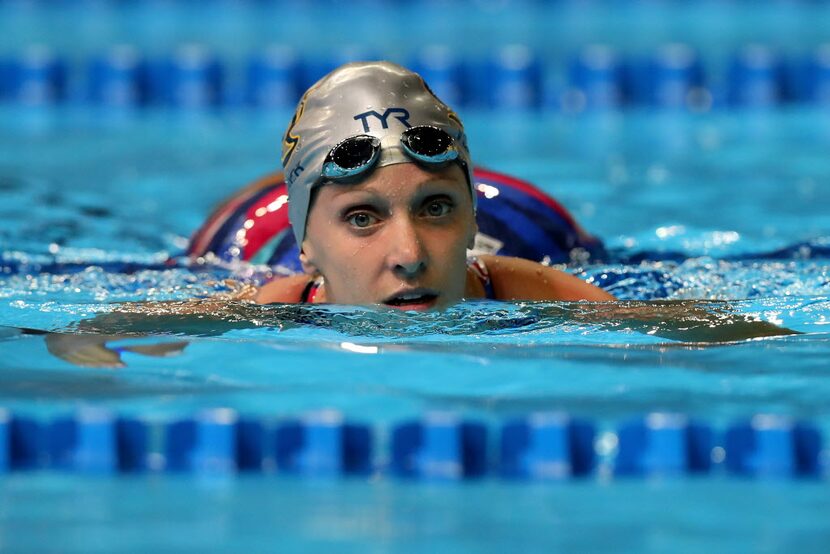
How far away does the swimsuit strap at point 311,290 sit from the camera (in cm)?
356

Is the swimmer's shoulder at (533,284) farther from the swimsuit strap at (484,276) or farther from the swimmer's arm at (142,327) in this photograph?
the swimmer's arm at (142,327)

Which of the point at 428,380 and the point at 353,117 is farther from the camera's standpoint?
the point at 353,117

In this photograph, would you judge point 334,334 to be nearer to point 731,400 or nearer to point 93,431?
point 93,431

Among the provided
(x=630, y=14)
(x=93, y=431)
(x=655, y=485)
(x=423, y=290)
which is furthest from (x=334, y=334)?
(x=630, y=14)

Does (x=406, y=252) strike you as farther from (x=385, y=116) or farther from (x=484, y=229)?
(x=484, y=229)

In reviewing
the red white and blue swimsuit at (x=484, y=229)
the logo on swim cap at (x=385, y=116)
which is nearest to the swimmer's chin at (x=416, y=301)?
the logo on swim cap at (x=385, y=116)

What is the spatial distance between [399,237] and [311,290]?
0.58 metres

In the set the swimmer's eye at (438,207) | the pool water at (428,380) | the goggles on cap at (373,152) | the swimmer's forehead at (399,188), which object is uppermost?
the goggles on cap at (373,152)

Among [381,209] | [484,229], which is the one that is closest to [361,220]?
[381,209]

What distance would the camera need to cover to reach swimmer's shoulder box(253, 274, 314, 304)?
142 inches

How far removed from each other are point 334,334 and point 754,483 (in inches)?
39.1

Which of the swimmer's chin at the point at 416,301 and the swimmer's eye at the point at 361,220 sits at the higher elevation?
the swimmer's eye at the point at 361,220

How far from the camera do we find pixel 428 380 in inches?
122

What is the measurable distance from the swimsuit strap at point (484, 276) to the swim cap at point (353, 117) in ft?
0.95
